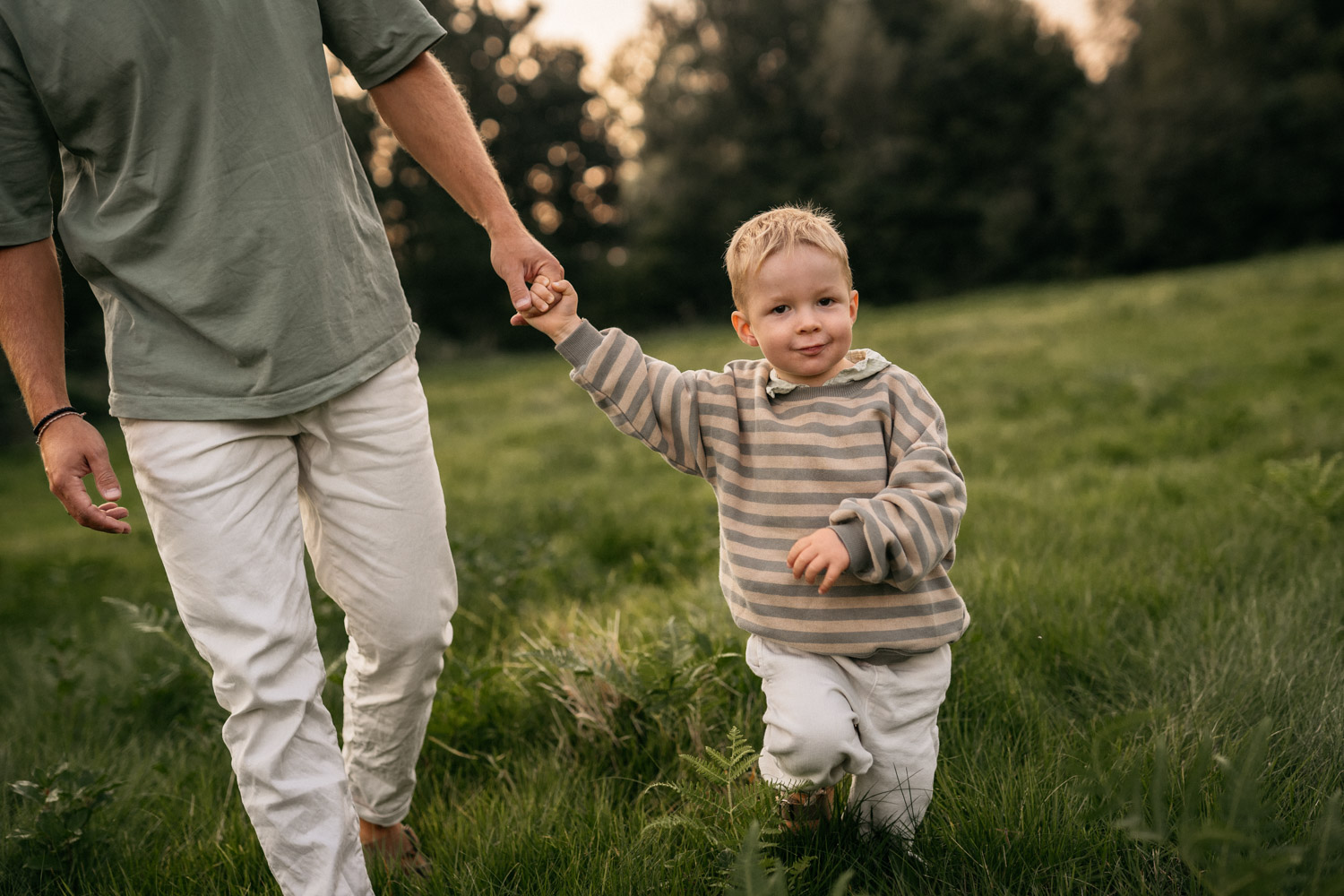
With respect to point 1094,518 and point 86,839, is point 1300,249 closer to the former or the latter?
point 1094,518

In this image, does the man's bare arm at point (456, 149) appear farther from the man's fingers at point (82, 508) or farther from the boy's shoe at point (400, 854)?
the boy's shoe at point (400, 854)

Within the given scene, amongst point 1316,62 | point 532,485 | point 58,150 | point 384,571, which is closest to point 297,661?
point 384,571

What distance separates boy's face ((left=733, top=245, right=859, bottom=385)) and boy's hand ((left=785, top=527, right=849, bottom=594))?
41 cm

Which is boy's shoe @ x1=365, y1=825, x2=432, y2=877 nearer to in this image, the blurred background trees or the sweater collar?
the sweater collar

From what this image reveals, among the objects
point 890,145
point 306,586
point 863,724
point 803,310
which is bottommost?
point 863,724

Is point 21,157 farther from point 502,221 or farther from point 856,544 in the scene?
point 856,544

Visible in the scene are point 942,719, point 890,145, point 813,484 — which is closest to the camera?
point 813,484

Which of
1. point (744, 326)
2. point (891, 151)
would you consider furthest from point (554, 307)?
point (891, 151)

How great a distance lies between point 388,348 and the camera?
2.27 metres

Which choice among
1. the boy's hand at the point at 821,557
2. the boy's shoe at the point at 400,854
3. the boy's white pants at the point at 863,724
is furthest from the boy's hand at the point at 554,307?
the boy's shoe at the point at 400,854

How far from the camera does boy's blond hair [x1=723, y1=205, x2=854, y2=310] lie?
211 cm

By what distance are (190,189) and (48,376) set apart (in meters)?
0.49

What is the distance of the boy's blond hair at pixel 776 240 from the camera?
2107 mm

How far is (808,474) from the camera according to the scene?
6.95 feet
